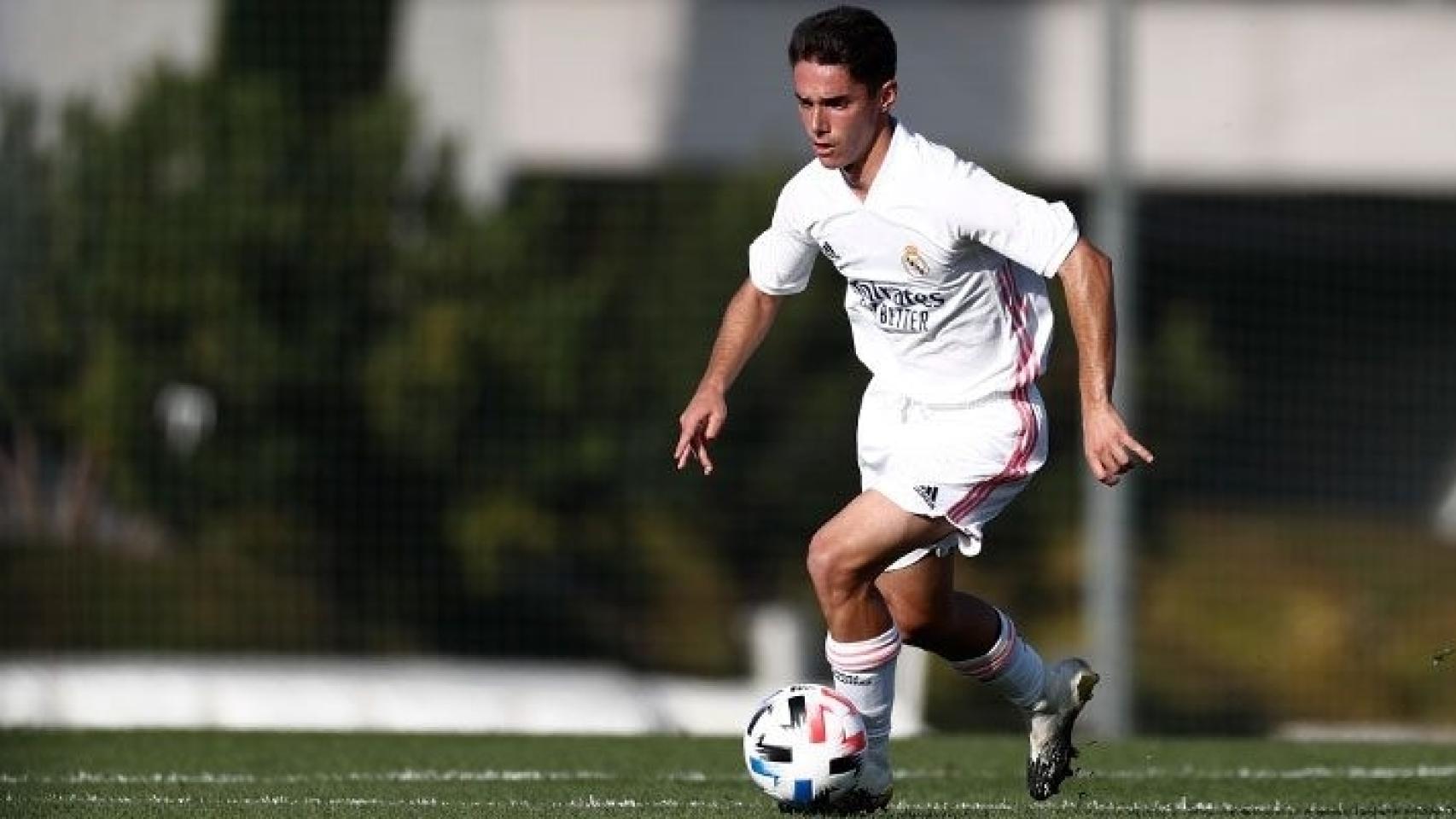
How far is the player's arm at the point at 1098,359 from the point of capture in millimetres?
5578

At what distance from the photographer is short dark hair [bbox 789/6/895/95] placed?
5.99m

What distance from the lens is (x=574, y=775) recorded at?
7.38 metres

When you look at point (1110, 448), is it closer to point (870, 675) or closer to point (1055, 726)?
point (870, 675)

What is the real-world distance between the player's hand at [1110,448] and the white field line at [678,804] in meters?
0.97

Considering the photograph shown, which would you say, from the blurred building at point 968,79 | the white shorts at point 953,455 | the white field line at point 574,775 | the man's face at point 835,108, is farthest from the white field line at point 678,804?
the blurred building at point 968,79

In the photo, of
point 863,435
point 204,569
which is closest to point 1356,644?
point 204,569

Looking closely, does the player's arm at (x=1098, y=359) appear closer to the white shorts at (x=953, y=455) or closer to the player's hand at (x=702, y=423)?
the white shorts at (x=953, y=455)

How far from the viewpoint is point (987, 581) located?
17.2 m

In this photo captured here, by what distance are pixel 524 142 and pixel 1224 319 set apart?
5900mm

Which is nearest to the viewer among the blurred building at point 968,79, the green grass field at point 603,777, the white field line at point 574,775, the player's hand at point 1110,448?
the player's hand at point 1110,448

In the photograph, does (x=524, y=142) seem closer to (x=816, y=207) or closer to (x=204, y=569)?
(x=204, y=569)

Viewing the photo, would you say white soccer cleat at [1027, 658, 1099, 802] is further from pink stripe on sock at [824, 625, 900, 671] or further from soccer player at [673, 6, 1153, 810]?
pink stripe on sock at [824, 625, 900, 671]

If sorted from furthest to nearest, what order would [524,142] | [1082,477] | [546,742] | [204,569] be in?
[524,142] < [1082,477] < [204,569] < [546,742]

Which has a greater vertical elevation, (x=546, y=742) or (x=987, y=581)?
(x=546, y=742)
